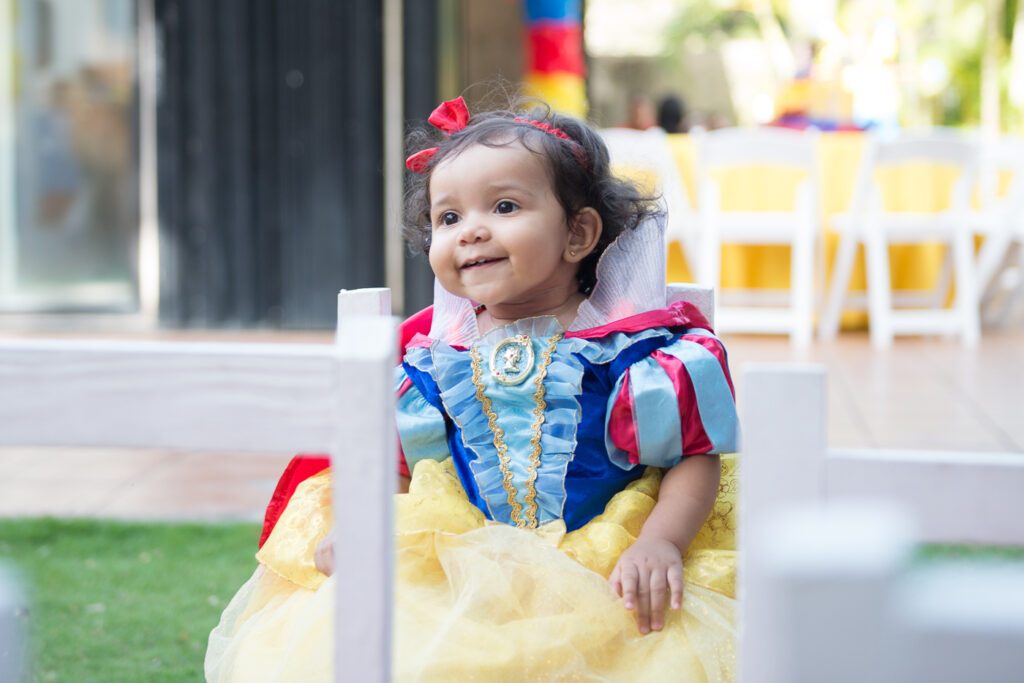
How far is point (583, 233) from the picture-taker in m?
1.53

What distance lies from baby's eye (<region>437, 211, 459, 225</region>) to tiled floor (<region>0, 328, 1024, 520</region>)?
1.42 metres

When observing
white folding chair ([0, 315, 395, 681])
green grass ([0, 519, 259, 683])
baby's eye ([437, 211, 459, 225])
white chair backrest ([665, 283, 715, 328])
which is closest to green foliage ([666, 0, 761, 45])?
green grass ([0, 519, 259, 683])

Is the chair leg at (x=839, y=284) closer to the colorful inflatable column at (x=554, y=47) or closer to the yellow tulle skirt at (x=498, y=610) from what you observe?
the colorful inflatable column at (x=554, y=47)

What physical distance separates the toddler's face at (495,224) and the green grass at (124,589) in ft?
2.75

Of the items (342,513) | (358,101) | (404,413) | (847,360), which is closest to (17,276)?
(358,101)

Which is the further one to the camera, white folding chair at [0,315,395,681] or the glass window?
the glass window

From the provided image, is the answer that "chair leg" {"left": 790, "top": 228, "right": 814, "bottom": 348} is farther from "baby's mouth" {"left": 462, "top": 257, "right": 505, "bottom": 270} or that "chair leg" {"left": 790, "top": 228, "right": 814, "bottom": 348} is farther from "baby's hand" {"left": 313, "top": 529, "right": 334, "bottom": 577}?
"baby's hand" {"left": 313, "top": 529, "right": 334, "bottom": 577}

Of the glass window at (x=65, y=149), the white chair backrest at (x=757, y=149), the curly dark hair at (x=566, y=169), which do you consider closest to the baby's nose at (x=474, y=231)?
the curly dark hair at (x=566, y=169)

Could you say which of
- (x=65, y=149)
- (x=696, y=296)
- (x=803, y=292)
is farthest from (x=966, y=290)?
(x=65, y=149)

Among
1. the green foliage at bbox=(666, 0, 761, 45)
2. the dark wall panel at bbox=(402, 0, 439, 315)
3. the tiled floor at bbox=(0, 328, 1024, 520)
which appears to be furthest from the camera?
the green foliage at bbox=(666, 0, 761, 45)

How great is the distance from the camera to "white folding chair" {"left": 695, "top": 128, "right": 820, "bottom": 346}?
211 inches

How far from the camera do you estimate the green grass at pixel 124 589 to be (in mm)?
1854

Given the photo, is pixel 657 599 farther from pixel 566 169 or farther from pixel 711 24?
pixel 711 24

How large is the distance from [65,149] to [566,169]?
5279mm
